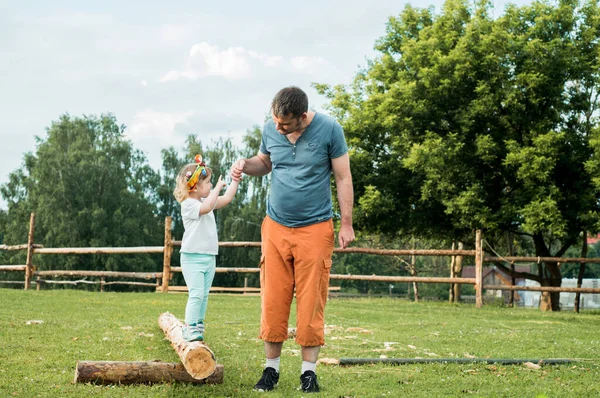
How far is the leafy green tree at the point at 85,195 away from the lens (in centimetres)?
4150

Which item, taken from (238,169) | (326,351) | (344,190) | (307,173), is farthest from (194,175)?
(326,351)

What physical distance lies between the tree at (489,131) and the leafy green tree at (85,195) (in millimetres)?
24341

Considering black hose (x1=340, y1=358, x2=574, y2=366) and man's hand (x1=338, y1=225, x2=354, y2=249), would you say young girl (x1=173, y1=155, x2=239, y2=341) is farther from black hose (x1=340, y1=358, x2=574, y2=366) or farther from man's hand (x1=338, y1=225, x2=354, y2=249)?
black hose (x1=340, y1=358, x2=574, y2=366)

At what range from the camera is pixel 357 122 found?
23016 millimetres

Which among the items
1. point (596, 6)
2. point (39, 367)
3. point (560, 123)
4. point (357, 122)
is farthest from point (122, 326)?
point (596, 6)

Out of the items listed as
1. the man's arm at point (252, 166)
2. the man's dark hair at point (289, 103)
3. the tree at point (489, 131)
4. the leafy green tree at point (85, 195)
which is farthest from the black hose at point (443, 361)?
the leafy green tree at point (85, 195)

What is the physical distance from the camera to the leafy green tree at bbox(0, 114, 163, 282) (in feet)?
136

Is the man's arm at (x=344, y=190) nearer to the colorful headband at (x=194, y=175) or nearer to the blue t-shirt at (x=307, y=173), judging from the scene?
the blue t-shirt at (x=307, y=173)

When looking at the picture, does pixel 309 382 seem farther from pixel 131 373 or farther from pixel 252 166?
pixel 252 166

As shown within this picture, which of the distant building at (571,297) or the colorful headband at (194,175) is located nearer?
the colorful headband at (194,175)

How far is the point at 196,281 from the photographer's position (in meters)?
5.62

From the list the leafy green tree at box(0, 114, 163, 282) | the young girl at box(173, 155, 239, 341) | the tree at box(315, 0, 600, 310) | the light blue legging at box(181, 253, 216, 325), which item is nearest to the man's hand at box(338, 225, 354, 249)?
the young girl at box(173, 155, 239, 341)

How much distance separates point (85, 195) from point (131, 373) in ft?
133

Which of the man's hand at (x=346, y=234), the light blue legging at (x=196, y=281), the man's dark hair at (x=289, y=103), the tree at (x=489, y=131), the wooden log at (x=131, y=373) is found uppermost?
the tree at (x=489, y=131)
